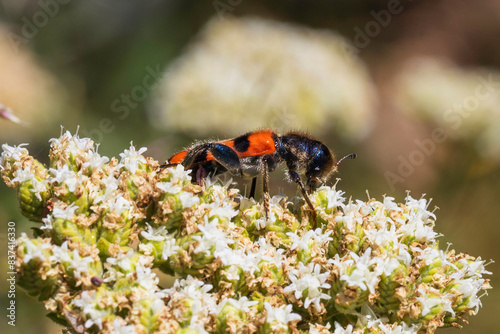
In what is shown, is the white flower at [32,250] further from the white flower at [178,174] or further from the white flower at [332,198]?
the white flower at [332,198]

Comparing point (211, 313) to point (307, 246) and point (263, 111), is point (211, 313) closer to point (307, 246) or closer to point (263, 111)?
point (307, 246)

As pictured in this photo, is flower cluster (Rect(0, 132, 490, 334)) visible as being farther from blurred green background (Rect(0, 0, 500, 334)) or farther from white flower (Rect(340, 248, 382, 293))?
blurred green background (Rect(0, 0, 500, 334))

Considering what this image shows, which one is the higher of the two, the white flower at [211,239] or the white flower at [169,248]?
the white flower at [211,239]

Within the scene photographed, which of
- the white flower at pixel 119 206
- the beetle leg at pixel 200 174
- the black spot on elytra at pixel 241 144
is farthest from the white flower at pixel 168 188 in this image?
the black spot on elytra at pixel 241 144

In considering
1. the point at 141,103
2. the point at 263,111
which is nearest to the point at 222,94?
the point at 263,111

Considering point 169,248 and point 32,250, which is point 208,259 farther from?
point 32,250

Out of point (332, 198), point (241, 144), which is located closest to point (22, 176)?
point (241, 144)

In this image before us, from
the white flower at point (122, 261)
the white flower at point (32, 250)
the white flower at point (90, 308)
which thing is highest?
the white flower at point (122, 261)
